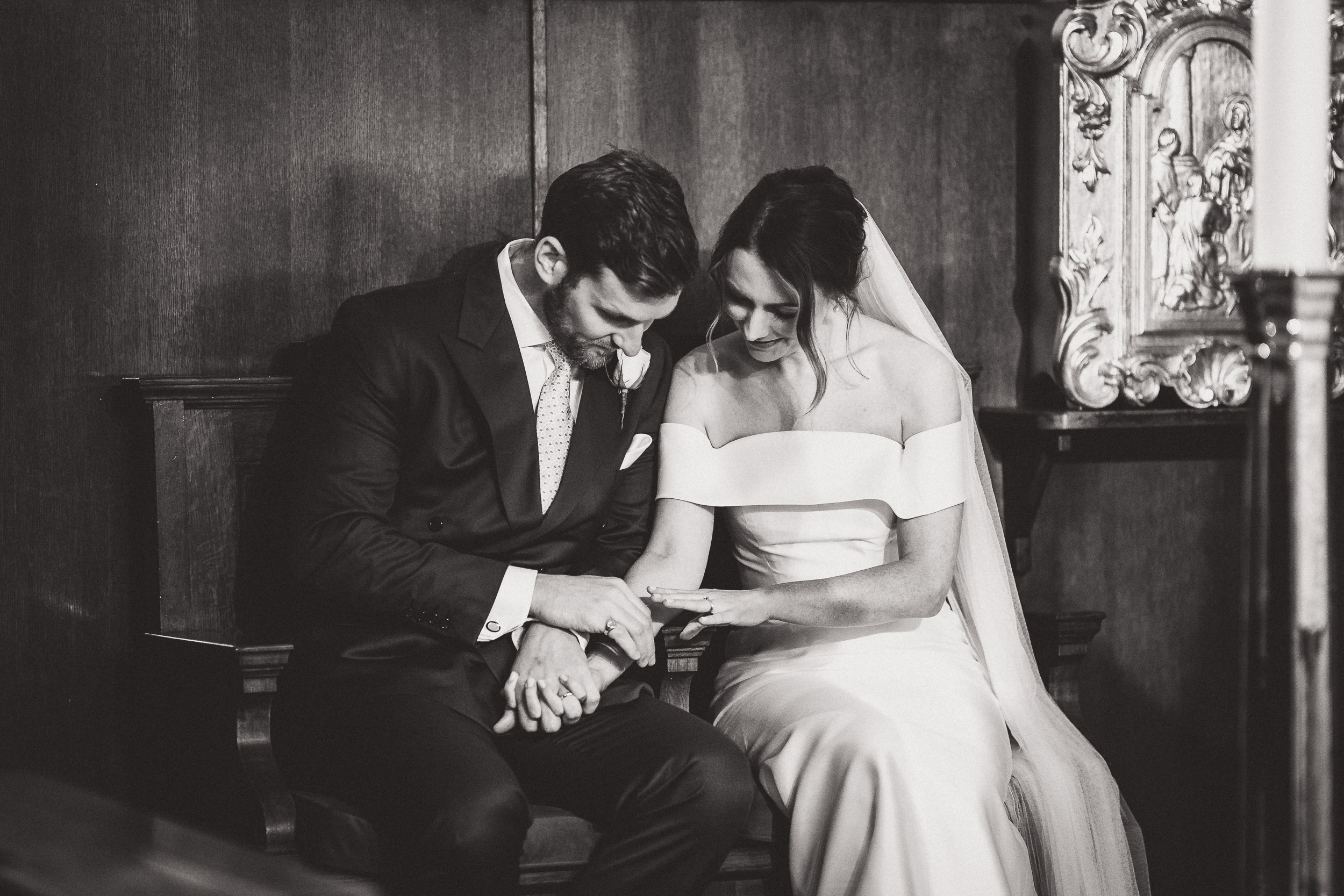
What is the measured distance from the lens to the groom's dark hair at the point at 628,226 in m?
2.54

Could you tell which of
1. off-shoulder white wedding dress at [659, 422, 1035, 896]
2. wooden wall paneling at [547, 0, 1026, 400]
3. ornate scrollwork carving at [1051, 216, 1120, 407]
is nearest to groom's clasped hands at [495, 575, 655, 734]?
off-shoulder white wedding dress at [659, 422, 1035, 896]

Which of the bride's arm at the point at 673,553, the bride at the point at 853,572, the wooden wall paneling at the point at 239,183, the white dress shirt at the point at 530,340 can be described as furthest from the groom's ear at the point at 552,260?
the wooden wall paneling at the point at 239,183

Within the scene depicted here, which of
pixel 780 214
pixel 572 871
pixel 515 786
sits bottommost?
pixel 572 871

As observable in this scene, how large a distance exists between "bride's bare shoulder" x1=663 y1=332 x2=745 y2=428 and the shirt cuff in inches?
22.9

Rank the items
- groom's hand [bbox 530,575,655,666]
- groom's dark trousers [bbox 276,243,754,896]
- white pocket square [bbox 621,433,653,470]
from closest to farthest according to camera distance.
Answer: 1. groom's dark trousers [bbox 276,243,754,896]
2. groom's hand [bbox 530,575,655,666]
3. white pocket square [bbox 621,433,653,470]

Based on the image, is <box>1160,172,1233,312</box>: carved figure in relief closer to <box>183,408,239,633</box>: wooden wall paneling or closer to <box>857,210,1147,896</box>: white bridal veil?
<box>857,210,1147,896</box>: white bridal veil

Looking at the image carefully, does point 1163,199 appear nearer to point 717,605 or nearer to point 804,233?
point 804,233

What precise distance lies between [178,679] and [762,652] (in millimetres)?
1364

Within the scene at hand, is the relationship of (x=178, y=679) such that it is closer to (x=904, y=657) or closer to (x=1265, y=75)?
(x=904, y=657)

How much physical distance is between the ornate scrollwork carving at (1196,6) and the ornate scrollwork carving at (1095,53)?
49 millimetres

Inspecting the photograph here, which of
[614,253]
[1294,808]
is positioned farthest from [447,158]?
[1294,808]

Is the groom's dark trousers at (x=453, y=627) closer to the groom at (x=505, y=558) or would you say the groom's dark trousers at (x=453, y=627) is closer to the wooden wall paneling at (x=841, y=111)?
the groom at (x=505, y=558)

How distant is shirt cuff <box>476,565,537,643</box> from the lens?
99.2 inches

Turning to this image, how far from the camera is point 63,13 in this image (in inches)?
119
